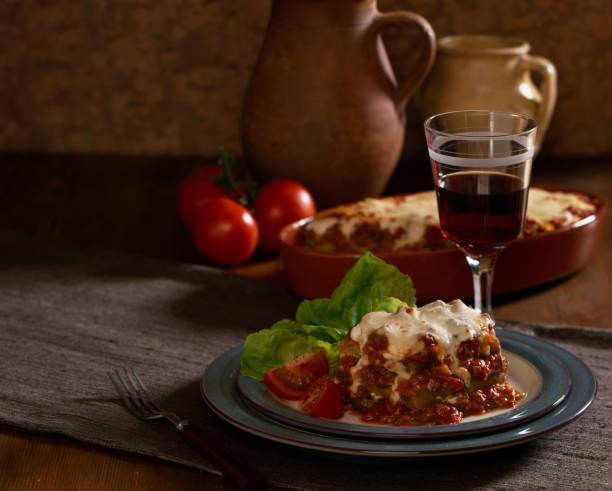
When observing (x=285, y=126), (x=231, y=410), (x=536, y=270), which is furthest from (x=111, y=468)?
(x=285, y=126)

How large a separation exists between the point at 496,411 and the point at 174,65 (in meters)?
1.87

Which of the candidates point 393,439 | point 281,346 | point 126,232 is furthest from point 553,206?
point 126,232

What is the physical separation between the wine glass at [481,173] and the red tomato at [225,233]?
618mm

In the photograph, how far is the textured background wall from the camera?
254 centimetres

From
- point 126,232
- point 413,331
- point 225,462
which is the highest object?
point 413,331

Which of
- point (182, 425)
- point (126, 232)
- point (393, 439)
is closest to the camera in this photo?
point (393, 439)

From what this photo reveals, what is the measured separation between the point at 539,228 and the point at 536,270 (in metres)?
0.08

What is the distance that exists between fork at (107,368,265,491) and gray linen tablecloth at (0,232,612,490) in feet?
0.05

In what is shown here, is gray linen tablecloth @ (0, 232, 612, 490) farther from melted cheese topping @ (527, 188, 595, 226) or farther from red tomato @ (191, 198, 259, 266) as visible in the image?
melted cheese topping @ (527, 188, 595, 226)

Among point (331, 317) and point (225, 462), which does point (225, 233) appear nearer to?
point (331, 317)

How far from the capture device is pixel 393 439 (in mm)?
981

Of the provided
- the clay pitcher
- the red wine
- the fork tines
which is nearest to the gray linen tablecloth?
the fork tines

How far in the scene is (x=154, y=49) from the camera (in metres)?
2.65

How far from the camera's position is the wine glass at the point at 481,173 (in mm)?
1240
